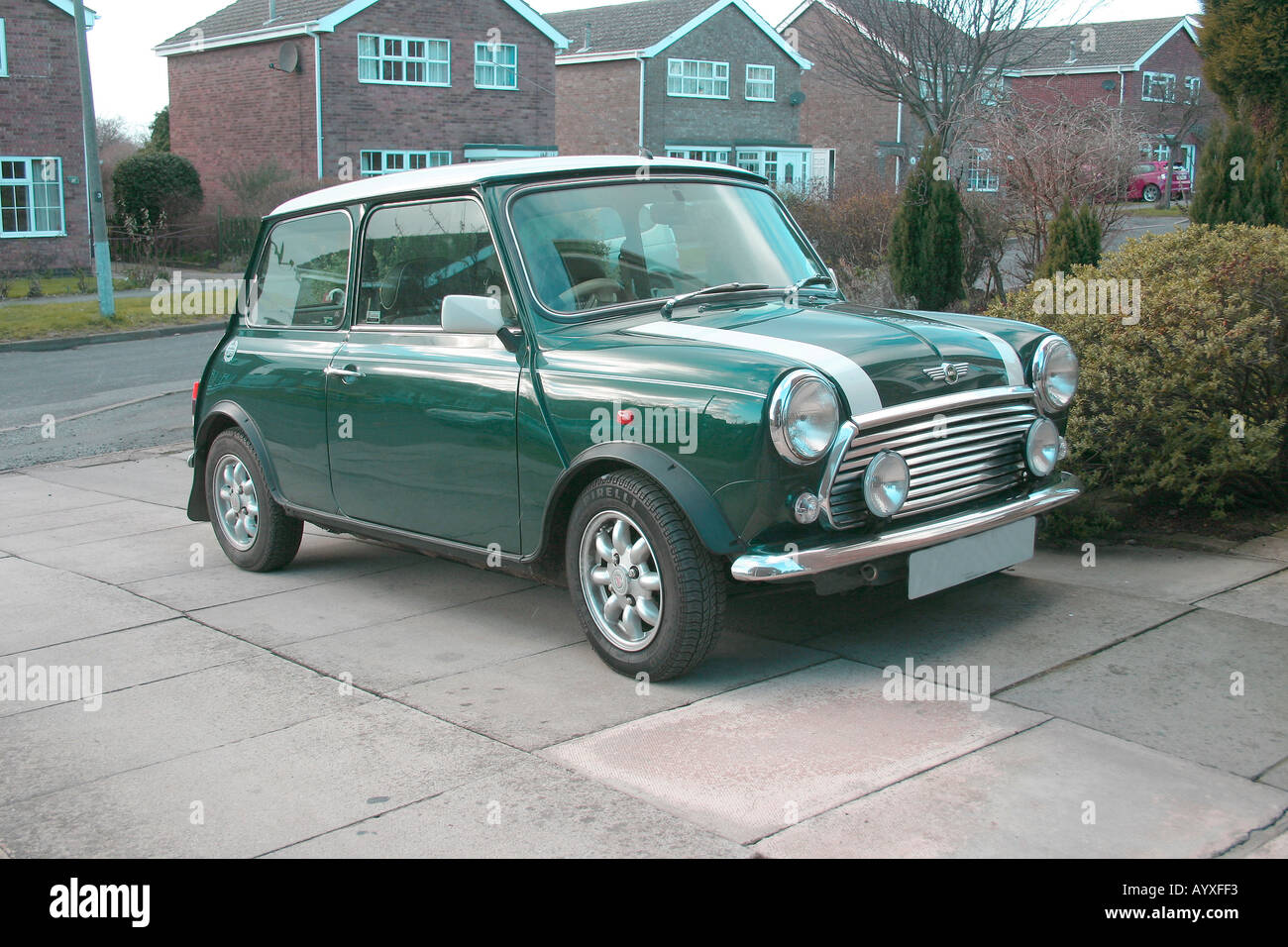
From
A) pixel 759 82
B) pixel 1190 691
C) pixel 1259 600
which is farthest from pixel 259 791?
pixel 759 82

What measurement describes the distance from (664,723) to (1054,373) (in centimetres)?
225

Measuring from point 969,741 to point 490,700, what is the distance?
1.73m

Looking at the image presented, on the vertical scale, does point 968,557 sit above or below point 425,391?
below

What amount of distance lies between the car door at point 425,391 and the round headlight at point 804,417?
4.13ft

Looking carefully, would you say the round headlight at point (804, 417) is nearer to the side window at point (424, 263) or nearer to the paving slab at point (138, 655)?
the side window at point (424, 263)

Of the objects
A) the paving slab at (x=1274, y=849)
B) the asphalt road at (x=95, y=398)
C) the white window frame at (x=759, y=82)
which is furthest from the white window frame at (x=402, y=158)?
the paving slab at (x=1274, y=849)

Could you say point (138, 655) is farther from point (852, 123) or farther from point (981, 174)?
point (852, 123)

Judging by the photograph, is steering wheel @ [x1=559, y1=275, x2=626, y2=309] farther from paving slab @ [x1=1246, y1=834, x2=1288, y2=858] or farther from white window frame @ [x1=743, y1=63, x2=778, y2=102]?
white window frame @ [x1=743, y1=63, x2=778, y2=102]

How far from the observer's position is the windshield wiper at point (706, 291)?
5229 millimetres

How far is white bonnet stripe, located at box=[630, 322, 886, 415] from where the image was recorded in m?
4.46

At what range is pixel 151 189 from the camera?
32.8 metres

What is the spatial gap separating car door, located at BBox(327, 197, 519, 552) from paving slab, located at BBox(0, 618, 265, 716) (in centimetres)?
87
